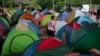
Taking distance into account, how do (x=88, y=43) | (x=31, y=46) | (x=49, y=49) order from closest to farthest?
1. (x=49, y=49)
2. (x=31, y=46)
3. (x=88, y=43)

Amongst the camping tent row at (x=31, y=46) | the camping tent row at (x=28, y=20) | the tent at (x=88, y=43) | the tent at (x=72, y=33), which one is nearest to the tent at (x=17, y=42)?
the camping tent row at (x=31, y=46)

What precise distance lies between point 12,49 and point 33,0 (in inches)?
1435

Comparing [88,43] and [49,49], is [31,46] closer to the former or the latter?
[49,49]

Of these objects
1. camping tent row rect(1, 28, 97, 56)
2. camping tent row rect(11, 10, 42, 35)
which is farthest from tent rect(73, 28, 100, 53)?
camping tent row rect(11, 10, 42, 35)

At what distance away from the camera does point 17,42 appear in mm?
9875

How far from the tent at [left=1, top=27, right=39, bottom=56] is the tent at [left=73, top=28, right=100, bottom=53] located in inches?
62.8

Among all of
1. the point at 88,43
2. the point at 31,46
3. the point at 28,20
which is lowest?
the point at 28,20

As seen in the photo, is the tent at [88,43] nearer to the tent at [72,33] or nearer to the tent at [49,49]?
the tent at [49,49]

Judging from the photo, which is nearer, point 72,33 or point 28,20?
point 72,33

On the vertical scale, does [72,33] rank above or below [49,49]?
below

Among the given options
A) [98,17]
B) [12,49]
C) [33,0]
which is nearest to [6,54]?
[12,49]

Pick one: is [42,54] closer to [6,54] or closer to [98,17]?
[6,54]

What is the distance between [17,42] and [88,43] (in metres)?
2.21

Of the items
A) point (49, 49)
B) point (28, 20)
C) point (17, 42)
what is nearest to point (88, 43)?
point (49, 49)
